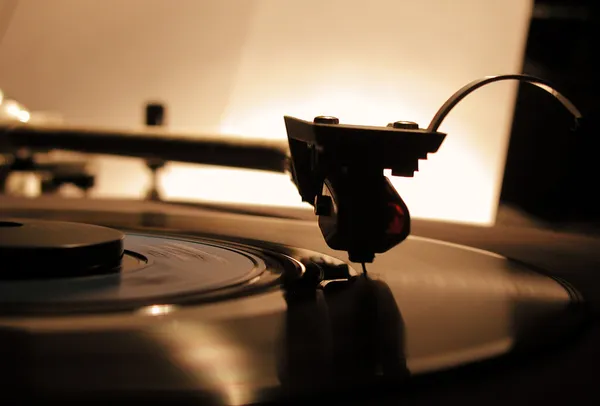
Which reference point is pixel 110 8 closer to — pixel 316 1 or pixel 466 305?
pixel 316 1

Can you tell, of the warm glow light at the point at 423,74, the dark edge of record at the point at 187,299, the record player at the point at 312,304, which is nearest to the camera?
the record player at the point at 312,304

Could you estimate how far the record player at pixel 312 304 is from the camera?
0.33 meters

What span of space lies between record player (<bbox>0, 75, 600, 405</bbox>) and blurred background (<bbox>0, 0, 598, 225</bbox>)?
1.24 metres

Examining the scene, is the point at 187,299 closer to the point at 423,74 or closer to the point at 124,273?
the point at 124,273

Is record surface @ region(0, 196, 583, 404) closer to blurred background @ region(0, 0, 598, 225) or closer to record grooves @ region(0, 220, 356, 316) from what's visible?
record grooves @ region(0, 220, 356, 316)

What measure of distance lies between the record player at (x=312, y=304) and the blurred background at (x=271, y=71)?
1244 mm

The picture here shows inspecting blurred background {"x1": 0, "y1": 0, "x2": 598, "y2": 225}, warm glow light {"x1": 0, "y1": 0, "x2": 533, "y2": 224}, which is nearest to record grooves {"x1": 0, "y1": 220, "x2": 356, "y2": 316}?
blurred background {"x1": 0, "y1": 0, "x2": 598, "y2": 225}

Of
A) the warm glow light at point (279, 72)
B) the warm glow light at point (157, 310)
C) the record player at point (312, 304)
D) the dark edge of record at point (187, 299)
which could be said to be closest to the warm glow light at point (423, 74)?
the warm glow light at point (279, 72)

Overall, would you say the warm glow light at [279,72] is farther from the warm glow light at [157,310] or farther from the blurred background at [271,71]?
the warm glow light at [157,310]

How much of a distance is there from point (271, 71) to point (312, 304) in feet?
6.40

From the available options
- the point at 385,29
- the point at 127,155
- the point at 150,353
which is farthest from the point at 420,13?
the point at 150,353

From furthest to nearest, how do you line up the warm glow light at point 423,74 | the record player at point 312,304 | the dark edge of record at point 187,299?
the warm glow light at point 423,74 < the dark edge of record at point 187,299 < the record player at point 312,304

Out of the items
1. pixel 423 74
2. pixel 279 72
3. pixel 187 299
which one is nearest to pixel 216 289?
pixel 187 299

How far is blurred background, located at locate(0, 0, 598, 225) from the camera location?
7.09ft
